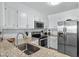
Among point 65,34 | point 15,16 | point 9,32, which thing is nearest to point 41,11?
A: point 15,16

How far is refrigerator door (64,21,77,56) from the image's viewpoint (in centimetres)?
221

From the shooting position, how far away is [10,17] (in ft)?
3.75

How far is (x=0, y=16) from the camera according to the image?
0.98 m

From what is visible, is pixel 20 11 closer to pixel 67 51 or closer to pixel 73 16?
pixel 73 16

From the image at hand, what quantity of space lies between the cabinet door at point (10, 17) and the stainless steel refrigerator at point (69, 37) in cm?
157

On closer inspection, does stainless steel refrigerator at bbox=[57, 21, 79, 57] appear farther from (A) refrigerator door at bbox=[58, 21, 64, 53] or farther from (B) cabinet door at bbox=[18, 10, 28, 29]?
(B) cabinet door at bbox=[18, 10, 28, 29]

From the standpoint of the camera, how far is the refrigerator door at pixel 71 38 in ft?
7.24

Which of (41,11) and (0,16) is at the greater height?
(41,11)

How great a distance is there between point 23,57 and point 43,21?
76 centimetres

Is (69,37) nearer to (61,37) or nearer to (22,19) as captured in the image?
(61,37)

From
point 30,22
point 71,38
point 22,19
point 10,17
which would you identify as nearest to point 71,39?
point 71,38

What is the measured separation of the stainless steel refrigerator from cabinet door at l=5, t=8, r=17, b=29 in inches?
62.0

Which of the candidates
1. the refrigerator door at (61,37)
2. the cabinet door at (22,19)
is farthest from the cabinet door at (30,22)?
the refrigerator door at (61,37)

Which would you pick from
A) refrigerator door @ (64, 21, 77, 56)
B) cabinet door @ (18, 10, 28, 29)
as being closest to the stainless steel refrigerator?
refrigerator door @ (64, 21, 77, 56)
